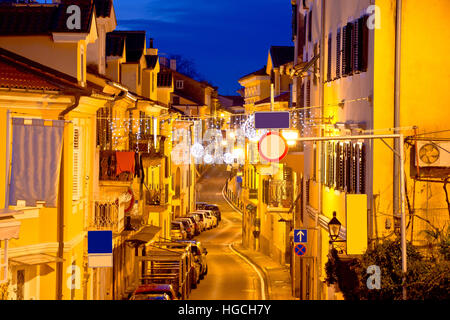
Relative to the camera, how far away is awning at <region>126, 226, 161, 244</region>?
3519 centimetres

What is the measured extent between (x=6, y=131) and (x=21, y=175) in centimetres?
117

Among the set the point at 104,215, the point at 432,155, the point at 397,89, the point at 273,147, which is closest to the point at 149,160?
the point at 104,215

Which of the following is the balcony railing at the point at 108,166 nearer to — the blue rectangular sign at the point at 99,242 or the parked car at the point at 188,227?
the blue rectangular sign at the point at 99,242

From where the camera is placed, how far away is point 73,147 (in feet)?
72.3

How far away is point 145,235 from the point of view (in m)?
36.0

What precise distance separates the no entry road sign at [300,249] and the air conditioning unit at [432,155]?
10.6m

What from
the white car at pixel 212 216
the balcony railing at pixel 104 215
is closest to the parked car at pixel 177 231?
the white car at pixel 212 216

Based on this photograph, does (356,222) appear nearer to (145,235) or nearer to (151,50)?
(145,235)

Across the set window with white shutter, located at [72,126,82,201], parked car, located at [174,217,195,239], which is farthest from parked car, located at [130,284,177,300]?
parked car, located at [174,217,195,239]

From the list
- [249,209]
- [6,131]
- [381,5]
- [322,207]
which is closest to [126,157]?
[322,207]

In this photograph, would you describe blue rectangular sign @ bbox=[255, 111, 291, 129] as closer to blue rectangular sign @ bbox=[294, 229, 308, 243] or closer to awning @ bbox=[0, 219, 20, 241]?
awning @ bbox=[0, 219, 20, 241]

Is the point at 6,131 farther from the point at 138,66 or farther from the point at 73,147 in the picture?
the point at 138,66

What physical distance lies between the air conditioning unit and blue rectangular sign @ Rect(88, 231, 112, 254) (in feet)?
26.8

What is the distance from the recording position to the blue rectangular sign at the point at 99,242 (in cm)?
2011
